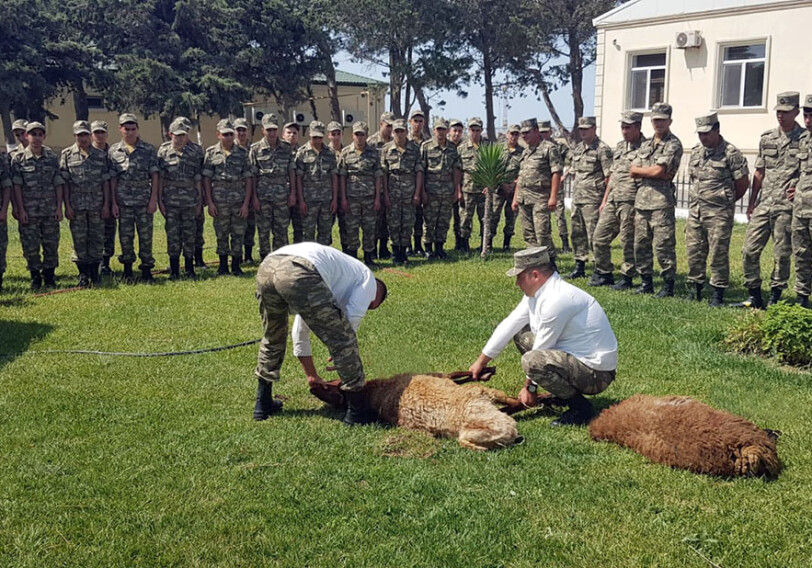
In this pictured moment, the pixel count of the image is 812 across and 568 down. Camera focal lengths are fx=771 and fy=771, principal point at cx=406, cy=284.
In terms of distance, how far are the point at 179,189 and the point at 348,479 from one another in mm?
7909

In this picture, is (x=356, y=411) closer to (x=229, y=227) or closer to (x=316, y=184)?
(x=229, y=227)

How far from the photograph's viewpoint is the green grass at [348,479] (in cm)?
398

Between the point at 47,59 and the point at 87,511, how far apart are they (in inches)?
1191

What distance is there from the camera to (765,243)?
9344mm

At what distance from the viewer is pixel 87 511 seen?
4.38 meters

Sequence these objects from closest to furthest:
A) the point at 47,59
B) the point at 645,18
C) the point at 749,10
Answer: the point at 749,10
the point at 645,18
the point at 47,59

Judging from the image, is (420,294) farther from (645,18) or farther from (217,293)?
(645,18)

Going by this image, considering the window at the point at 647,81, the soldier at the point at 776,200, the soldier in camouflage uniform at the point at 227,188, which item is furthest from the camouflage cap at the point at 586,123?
the window at the point at 647,81

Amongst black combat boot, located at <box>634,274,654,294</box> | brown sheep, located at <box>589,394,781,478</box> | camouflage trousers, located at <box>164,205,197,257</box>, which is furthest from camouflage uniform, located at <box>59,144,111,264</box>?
brown sheep, located at <box>589,394,781,478</box>

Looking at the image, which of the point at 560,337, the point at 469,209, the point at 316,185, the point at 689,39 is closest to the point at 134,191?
the point at 316,185

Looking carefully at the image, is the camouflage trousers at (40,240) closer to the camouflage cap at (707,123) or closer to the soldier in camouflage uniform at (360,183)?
the soldier in camouflage uniform at (360,183)

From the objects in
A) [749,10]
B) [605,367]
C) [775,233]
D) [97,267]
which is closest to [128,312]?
[97,267]

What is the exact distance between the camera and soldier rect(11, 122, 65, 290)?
10.8m

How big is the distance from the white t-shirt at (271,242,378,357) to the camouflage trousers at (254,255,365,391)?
67mm
